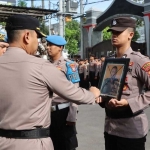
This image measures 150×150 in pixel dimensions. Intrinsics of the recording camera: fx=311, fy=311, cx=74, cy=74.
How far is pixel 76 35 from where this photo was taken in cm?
5678

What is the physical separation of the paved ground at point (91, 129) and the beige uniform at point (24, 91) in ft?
9.29

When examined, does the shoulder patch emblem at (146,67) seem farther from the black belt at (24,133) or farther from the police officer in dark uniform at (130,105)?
the black belt at (24,133)

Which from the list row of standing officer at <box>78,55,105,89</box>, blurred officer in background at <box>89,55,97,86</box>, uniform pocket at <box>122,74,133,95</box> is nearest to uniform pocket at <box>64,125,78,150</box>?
uniform pocket at <box>122,74,133,95</box>

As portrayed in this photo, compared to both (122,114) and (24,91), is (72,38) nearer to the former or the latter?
(122,114)

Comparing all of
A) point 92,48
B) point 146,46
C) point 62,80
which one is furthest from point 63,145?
point 92,48

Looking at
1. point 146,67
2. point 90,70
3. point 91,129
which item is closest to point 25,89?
point 146,67

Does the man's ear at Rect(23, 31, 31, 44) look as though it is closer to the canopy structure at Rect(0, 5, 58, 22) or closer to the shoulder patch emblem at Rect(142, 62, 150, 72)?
the shoulder patch emblem at Rect(142, 62, 150, 72)

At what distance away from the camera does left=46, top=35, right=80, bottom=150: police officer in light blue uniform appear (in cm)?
351

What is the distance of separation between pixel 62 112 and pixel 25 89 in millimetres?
1605

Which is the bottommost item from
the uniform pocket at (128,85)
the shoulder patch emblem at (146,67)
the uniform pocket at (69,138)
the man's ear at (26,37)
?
the uniform pocket at (69,138)

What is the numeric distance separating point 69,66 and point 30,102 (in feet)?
5.30

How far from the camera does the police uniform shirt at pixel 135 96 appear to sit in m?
2.51

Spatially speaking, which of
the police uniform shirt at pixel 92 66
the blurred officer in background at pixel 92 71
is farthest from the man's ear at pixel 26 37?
the police uniform shirt at pixel 92 66

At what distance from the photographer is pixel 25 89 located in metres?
1.98
